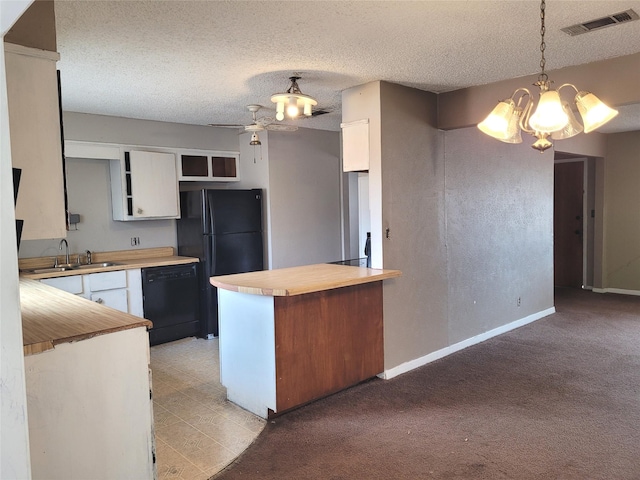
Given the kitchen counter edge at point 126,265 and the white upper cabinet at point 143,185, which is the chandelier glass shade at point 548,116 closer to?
the kitchen counter edge at point 126,265

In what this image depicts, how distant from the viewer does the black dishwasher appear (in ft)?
15.4

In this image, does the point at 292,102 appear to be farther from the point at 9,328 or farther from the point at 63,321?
the point at 9,328

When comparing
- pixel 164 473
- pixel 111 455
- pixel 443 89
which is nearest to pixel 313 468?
pixel 164 473

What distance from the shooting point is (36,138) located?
6.32 ft

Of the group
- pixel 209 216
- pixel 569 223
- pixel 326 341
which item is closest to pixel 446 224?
pixel 326 341

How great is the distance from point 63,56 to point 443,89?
280 cm

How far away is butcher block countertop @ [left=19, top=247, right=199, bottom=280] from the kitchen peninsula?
1.56 meters

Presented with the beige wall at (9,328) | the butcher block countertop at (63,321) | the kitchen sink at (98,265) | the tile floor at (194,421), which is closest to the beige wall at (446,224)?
the tile floor at (194,421)

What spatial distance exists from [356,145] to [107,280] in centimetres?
259

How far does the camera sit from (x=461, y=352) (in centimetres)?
444

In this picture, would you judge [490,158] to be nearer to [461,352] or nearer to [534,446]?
[461,352]

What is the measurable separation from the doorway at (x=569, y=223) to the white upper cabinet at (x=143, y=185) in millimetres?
6102

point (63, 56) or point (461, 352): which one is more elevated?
point (63, 56)

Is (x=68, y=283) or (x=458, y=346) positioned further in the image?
(x=458, y=346)
